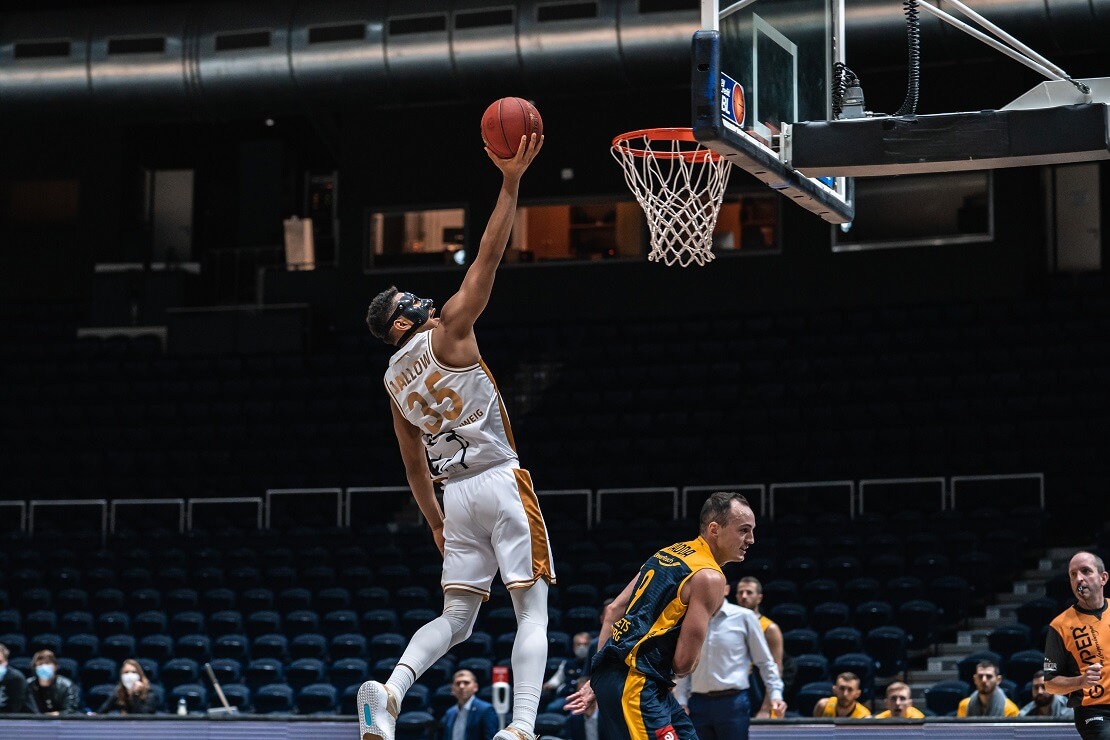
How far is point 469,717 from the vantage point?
11445 mm

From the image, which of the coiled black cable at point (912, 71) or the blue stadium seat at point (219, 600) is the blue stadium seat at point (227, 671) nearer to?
the blue stadium seat at point (219, 600)

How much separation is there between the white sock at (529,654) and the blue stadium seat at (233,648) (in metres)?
9.75

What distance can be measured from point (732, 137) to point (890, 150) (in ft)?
2.37

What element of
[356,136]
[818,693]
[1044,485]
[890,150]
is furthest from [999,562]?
[356,136]

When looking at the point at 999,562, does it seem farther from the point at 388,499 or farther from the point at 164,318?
the point at 164,318

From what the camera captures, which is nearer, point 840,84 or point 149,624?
point 840,84

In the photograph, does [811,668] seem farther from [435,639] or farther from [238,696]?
[435,639]

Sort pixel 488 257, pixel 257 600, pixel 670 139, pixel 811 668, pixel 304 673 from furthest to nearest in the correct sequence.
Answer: pixel 257 600 < pixel 304 673 < pixel 811 668 < pixel 670 139 < pixel 488 257

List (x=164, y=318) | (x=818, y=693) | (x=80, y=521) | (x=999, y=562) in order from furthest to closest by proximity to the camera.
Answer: (x=164, y=318) < (x=80, y=521) < (x=999, y=562) < (x=818, y=693)

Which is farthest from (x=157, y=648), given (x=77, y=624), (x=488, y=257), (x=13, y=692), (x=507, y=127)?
(x=507, y=127)

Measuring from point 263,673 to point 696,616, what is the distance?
9.80 metres

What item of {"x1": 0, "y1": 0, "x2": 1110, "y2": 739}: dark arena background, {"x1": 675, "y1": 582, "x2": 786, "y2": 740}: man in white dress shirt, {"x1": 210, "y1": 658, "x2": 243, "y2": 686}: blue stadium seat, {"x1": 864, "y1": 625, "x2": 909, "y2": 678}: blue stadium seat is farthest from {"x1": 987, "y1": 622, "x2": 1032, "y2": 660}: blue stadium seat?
{"x1": 210, "y1": 658, "x2": 243, "y2": 686}: blue stadium seat

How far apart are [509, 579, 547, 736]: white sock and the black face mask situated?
3.84 feet

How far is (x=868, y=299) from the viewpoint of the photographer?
22.3 m
